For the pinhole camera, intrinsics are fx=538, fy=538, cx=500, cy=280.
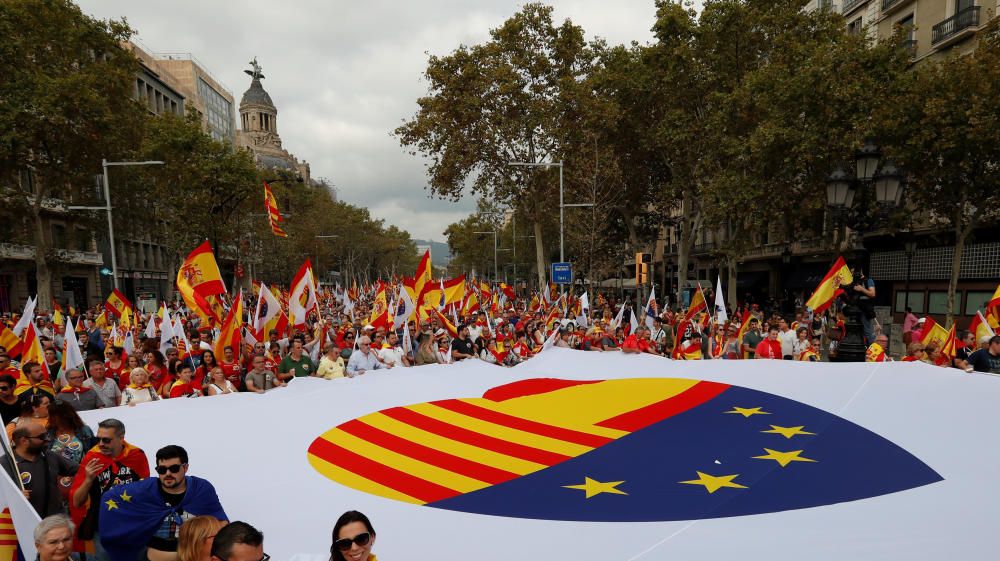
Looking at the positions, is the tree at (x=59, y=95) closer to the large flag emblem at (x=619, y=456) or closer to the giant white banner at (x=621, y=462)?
the giant white banner at (x=621, y=462)

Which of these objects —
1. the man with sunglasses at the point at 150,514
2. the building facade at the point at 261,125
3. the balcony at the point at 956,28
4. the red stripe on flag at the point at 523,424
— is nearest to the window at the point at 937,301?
the balcony at the point at 956,28

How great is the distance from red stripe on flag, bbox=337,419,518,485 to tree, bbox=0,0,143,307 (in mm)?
27437

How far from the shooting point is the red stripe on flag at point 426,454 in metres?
5.23

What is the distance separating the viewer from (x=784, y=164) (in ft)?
72.2

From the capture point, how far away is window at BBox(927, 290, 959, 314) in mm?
23891

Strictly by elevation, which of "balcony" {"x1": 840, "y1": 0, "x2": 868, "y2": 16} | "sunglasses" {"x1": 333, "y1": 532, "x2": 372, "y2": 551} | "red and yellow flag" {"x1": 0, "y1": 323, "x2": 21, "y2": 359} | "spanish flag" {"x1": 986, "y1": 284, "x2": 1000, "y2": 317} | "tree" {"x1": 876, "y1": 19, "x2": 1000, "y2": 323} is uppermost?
"balcony" {"x1": 840, "y1": 0, "x2": 868, "y2": 16}

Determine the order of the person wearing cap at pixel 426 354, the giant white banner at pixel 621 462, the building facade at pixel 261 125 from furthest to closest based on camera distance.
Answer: the building facade at pixel 261 125 → the person wearing cap at pixel 426 354 → the giant white banner at pixel 621 462

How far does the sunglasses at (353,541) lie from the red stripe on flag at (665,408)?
14.2 feet

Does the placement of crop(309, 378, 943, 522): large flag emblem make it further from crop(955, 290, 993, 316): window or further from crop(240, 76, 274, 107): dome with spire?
crop(240, 76, 274, 107): dome with spire

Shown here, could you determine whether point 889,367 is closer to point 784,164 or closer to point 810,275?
point 784,164

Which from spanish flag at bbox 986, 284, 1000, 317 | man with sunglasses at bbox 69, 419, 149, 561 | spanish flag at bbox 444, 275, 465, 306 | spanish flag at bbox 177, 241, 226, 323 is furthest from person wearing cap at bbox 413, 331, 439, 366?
spanish flag at bbox 986, 284, 1000, 317

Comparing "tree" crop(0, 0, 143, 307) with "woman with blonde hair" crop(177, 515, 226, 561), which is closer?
"woman with blonde hair" crop(177, 515, 226, 561)

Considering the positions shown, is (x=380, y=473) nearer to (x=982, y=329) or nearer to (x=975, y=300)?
(x=982, y=329)

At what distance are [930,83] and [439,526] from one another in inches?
839
